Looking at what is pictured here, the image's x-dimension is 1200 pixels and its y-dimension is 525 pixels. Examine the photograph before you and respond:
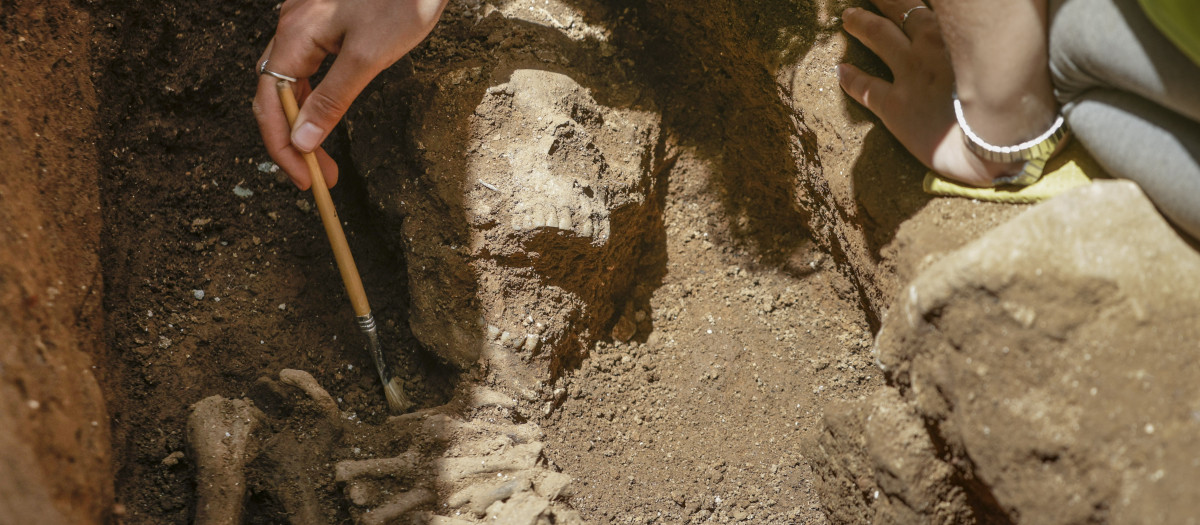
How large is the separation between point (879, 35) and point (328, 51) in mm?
1345

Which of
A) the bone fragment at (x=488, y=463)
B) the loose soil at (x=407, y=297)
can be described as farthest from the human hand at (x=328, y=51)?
the bone fragment at (x=488, y=463)

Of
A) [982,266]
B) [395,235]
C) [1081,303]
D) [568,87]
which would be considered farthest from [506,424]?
[1081,303]

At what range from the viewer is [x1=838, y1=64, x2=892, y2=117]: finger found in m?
1.66

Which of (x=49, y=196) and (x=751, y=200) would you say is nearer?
(x=49, y=196)

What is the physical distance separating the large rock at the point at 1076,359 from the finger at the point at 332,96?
128cm

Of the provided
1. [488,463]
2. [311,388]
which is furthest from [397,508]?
[311,388]

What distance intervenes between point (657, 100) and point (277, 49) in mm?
1074

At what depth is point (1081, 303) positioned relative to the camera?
1.14m

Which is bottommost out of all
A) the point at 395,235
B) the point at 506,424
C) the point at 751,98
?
the point at 506,424

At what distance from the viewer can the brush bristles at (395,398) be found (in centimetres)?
180

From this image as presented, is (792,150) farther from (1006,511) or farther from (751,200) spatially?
(1006,511)

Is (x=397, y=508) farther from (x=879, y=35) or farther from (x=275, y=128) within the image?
(x=879, y=35)

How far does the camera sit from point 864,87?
1.70 m

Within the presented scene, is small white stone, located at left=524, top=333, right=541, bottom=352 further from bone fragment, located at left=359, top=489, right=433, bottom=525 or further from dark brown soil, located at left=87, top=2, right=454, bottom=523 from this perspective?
bone fragment, located at left=359, top=489, right=433, bottom=525
